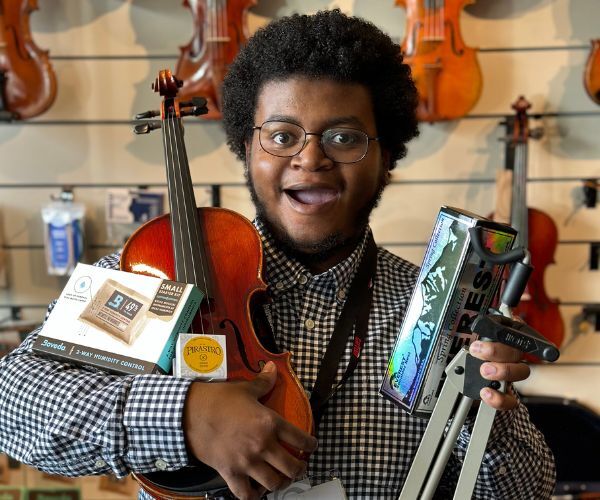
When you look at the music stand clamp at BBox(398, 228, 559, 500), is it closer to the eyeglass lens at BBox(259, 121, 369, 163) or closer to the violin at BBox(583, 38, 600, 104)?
the eyeglass lens at BBox(259, 121, 369, 163)

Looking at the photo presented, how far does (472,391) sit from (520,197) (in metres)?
1.60

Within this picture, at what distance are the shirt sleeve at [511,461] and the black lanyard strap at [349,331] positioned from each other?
212 millimetres

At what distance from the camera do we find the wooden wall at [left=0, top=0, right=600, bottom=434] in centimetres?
238

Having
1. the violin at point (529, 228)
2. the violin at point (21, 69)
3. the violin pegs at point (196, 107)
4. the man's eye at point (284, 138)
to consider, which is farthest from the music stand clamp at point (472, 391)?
the violin at point (21, 69)

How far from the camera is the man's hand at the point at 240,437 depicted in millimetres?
743

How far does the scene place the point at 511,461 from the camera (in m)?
0.96

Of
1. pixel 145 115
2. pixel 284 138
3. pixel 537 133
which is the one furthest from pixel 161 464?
pixel 537 133

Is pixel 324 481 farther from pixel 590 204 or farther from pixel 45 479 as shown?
pixel 590 204

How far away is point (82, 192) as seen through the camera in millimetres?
2455

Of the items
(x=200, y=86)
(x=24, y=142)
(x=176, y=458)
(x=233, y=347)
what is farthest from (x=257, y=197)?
(x=24, y=142)

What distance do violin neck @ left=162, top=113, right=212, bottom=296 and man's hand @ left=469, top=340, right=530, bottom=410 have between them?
40 centimetres

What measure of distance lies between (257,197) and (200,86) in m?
1.20

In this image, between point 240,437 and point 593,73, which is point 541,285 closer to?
point 593,73

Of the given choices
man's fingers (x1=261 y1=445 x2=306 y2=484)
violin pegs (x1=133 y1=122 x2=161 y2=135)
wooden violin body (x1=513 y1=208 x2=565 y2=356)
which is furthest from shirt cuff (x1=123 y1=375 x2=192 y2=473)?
wooden violin body (x1=513 y1=208 x2=565 y2=356)
